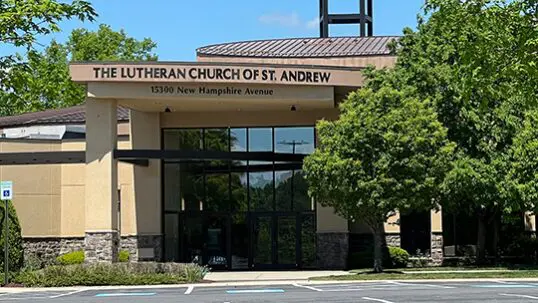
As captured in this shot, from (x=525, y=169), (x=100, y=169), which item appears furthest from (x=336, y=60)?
(x=100, y=169)

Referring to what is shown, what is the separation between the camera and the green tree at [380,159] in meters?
26.7

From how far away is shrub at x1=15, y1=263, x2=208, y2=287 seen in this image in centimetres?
2423

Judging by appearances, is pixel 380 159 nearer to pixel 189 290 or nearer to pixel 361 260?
pixel 361 260

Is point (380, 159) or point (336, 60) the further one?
point (336, 60)

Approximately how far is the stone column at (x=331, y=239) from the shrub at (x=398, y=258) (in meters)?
1.74

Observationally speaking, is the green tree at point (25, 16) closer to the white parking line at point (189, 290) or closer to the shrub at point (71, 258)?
the white parking line at point (189, 290)

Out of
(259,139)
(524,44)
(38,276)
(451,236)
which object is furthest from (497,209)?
(524,44)

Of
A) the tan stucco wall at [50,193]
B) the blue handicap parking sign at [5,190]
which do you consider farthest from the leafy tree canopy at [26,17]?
the tan stucco wall at [50,193]

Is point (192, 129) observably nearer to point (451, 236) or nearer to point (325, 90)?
point (325, 90)

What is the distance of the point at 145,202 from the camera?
34562 mm

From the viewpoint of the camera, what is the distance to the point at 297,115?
34.5 meters

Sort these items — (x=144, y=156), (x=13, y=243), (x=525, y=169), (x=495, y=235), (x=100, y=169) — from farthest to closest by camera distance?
Answer: (x=495, y=235)
(x=144, y=156)
(x=100, y=169)
(x=525, y=169)
(x=13, y=243)

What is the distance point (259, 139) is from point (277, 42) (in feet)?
35.7

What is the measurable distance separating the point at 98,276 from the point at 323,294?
837 centimetres
